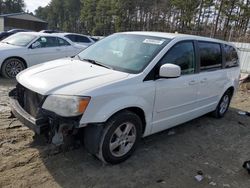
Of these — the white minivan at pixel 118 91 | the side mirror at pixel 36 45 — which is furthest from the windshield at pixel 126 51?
the side mirror at pixel 36 45

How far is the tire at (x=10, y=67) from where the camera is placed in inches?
332

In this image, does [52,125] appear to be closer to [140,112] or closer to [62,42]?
[140,112]

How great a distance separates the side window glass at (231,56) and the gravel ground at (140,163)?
1.73m

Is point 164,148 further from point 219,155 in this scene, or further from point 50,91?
point 50,91

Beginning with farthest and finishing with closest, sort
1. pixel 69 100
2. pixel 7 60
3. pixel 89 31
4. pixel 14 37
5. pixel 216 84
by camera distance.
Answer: pixel 89 31
pixel 14 37
pixel 7 60
pixel 216 84
pixel 69 100

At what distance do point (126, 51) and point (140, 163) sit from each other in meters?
1.67

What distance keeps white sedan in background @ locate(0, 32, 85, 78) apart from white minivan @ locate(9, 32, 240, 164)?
186 inches

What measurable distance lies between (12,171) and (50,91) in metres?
1.09

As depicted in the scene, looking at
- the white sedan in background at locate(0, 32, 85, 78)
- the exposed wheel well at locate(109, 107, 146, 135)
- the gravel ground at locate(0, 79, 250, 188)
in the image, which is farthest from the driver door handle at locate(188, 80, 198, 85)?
the white sedan in background at locate(0, 32, 85, 78)

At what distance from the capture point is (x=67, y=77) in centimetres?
350

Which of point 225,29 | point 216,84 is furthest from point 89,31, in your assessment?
point 216,84

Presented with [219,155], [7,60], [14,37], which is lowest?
[219,155]

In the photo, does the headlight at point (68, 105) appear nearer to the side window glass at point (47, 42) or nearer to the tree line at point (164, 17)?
the side window glass at point (47, 42)

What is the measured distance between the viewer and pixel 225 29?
3141cm
